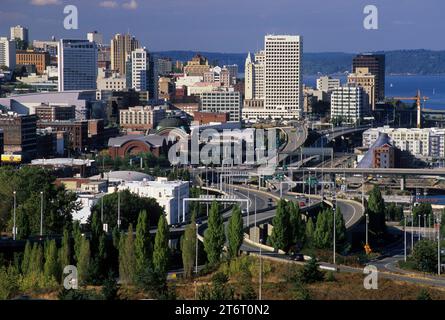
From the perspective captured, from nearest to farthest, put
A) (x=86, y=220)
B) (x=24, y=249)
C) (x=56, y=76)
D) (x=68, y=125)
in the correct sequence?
(x=24, y=249)
(x=86, y=220)
(x=68, y=125)
(x=56, y=76)

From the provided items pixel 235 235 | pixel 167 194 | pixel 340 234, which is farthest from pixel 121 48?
pixel 235 235

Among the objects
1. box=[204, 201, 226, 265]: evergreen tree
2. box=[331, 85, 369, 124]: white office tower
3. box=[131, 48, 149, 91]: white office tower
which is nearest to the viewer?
box=[204, 201, 226, 265]: evergreen tree

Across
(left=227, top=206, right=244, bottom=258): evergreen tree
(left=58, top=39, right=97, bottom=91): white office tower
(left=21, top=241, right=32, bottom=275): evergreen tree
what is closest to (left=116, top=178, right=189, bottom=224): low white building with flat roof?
(left=227, top=206, right=244, bottom=258): evergreen tree

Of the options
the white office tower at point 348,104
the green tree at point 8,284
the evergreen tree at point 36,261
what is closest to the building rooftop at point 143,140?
the white office tower at point 348,104

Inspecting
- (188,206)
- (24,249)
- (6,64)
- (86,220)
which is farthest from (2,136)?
(6,64)

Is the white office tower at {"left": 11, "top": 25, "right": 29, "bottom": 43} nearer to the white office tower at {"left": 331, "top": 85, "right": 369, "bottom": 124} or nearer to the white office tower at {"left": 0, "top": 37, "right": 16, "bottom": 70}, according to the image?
the white office tower at {"left": 0, "top": 37, "right": 16, "bottom": 70}

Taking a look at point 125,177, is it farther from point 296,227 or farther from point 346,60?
point 346,60
